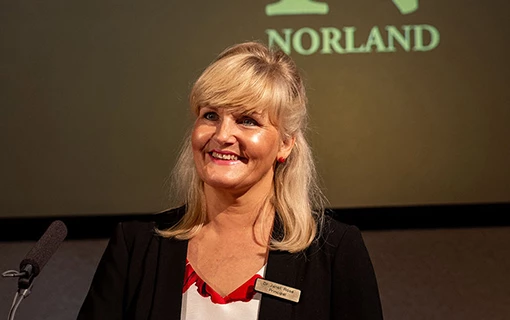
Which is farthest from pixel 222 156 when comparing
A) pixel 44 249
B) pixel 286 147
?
pixel 44 249

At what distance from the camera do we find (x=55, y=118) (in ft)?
12.6

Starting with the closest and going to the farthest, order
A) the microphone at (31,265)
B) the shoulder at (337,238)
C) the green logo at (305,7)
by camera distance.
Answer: the microphone at (31,265)
the shoulder at (337,238)
the green logo at (305,7)

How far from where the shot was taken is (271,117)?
1.86 meters

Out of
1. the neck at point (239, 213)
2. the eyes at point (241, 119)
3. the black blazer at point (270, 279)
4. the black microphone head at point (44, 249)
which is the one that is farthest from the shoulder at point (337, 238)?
the black microphone head at point (44, 249)

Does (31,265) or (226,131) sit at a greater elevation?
(226,131)

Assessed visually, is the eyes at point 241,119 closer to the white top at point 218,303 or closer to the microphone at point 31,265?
the white top at point 218,303

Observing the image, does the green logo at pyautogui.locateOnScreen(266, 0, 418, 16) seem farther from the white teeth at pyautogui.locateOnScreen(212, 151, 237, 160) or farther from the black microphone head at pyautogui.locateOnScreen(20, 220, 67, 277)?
the black microphone head at pyautogui.locateOnScreen(20, 220, 67, 277)

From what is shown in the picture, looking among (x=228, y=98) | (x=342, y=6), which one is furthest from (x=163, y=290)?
(x=342, y=6)

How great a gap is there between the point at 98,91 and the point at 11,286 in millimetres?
1062

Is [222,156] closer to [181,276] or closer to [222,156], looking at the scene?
[222,156]

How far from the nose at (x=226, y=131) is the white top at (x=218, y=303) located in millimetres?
359

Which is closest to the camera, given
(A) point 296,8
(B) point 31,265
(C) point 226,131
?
(B) point 31,265

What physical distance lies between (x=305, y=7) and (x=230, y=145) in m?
2.14

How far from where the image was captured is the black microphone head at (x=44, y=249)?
144cm
